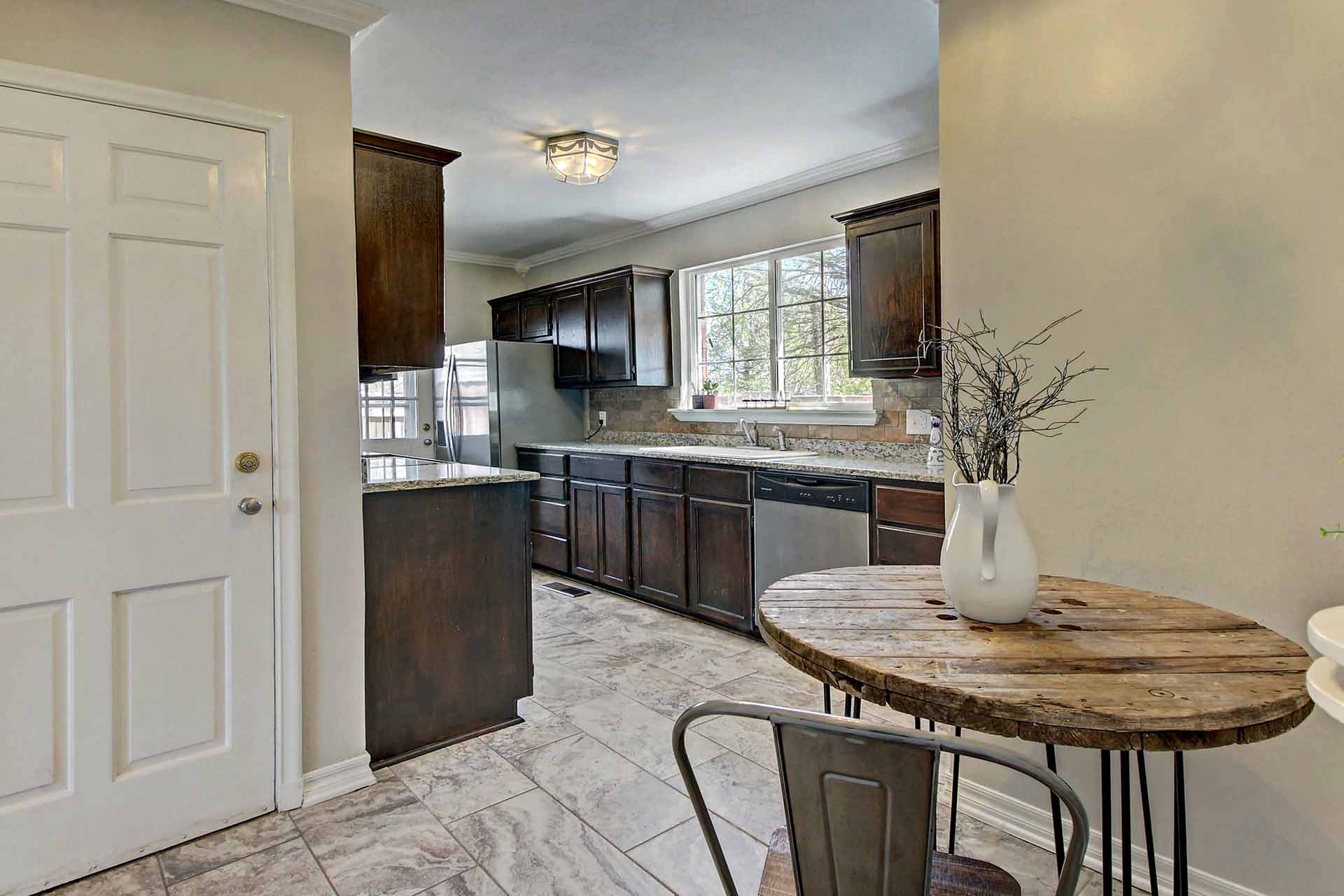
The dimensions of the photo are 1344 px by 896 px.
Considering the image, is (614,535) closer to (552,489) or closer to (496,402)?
(552,489)

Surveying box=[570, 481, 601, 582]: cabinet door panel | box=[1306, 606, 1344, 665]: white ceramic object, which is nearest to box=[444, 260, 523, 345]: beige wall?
box=[570, 481, 601, 582]: cabinet door panel

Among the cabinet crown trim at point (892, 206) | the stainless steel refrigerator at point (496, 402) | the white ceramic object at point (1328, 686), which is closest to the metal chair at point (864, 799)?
the white ceramic object at point (1328, 686)

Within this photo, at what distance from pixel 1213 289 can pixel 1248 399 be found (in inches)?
10.2

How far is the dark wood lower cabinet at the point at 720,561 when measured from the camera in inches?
152

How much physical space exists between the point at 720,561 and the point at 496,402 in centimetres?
221

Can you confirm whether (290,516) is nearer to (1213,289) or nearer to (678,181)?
(1213,289)

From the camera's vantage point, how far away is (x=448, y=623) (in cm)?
268

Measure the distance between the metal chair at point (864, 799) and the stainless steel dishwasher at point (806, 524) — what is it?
8.01ft

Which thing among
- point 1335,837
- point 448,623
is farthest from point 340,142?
point 1335,837

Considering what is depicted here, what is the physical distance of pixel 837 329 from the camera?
431 cm

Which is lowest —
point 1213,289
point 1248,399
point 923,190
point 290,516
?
point 290,516

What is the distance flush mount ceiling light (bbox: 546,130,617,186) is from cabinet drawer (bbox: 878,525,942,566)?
2204 mm

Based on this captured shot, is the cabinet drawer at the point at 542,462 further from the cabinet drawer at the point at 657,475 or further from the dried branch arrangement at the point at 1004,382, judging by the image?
the dried branch arrangement at the point at 1004,382

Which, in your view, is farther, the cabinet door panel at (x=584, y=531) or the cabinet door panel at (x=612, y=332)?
the cabinet door panel at (x=612, y=332)
